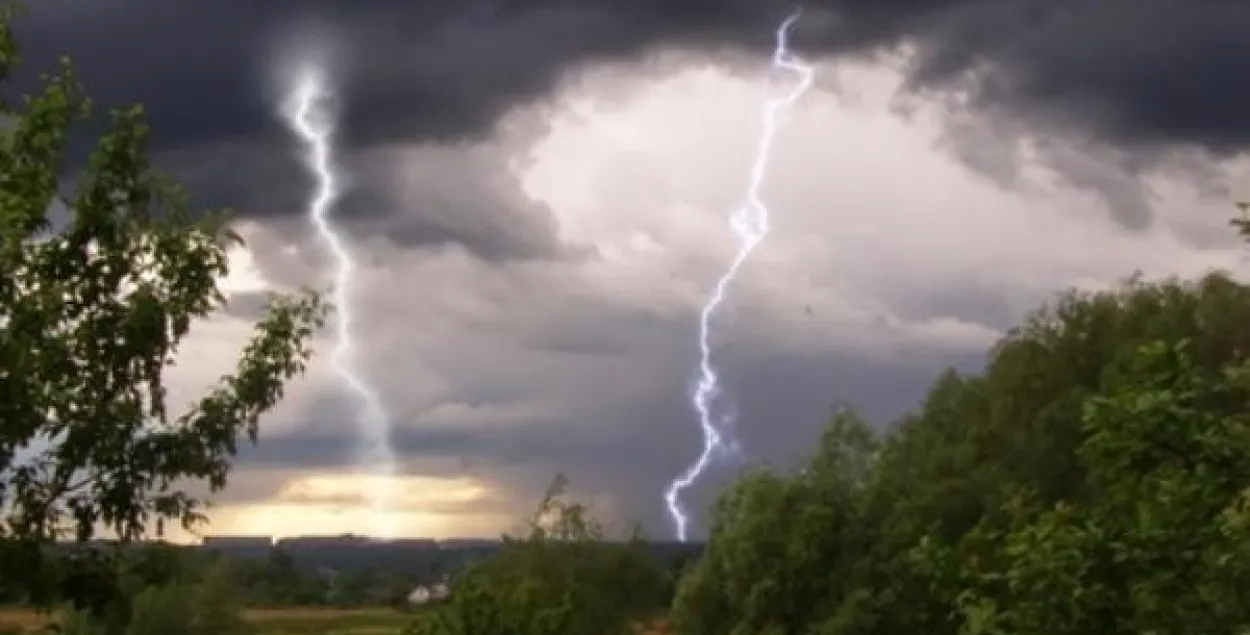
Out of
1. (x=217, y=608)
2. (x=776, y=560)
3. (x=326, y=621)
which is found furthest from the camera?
(x=326, y=621)

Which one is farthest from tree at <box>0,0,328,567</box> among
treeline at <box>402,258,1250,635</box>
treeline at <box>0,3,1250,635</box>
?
treeline at <box>402,258,1250,635</box>

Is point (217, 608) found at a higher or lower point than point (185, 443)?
higher

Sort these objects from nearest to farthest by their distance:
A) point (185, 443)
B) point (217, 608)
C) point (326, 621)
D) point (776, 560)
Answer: point (185, 443) < point (776, 560) < point (217, 608) < point (326, 621)

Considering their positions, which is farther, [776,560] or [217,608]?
[217,608]

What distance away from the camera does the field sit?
320ft

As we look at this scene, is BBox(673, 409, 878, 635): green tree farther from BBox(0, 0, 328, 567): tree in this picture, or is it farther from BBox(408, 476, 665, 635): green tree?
BBox(0, 0, 328, 567): tree

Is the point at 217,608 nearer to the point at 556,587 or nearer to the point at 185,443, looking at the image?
the point at 556,587

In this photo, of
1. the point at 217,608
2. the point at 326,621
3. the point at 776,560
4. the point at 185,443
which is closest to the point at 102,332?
the point at 185,443

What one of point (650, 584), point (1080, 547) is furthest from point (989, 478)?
point (1080, 547)

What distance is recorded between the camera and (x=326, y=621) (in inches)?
4141

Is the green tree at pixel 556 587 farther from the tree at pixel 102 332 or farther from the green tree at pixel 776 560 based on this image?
the tree at pixel 102 332

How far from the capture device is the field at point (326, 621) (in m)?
97.6

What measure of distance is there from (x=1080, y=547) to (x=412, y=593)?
353ft

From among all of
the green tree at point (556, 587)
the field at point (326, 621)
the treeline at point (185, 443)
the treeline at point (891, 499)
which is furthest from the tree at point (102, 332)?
the field at point (326, 621)
